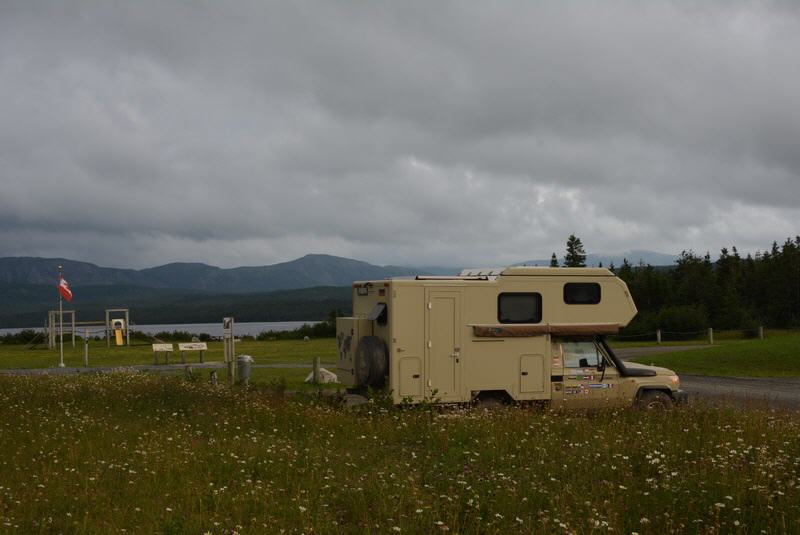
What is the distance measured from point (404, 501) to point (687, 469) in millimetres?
3283

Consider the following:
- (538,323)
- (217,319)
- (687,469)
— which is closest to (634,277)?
(538,323)

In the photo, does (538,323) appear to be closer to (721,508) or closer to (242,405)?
(242,405)

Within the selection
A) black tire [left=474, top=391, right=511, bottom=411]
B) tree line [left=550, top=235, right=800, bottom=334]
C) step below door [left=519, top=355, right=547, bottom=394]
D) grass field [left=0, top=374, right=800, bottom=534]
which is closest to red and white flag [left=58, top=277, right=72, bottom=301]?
grass field [left=0, top=374, right=800, bottom=534]

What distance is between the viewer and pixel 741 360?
96.7 ft

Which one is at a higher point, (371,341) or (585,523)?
(371,341)

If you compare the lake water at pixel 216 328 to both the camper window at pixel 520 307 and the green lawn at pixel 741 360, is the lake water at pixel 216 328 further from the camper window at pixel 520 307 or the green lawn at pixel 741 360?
the camper window at pixel 520 307

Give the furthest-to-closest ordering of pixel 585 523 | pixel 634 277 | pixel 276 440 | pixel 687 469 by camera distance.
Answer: pixel 634 277
pixel 276 440
pixel 687 469
pixel 585 523

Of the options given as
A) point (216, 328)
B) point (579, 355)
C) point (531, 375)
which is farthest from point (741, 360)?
point (216, 328)

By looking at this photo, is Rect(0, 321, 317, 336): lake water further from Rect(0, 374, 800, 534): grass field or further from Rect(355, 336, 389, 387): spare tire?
Rect(0, 374, 800, 534): grass field

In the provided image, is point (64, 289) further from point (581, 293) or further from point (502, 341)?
point (581, 293)

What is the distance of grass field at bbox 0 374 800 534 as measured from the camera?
7246mm

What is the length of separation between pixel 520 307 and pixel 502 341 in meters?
0.76

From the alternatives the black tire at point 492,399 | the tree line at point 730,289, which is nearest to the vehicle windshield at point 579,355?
the black tire at point 492,399

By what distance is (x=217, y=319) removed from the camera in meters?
182
